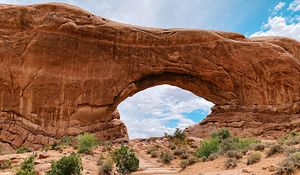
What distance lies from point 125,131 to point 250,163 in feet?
46.8

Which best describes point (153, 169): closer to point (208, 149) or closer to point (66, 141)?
point (208, 149)

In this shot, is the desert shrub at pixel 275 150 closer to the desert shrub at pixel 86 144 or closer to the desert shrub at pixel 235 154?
the desert shrub at pixel 235 154

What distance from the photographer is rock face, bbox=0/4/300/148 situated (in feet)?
74.1

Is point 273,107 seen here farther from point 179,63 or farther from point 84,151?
point 84,151

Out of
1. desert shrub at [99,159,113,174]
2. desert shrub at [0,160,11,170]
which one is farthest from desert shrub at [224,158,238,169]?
desert shrub at [0,160,11,170]

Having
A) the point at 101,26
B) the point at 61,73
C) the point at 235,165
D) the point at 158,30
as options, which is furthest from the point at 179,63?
the point at 235,165

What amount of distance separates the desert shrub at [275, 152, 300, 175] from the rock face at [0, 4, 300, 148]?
15.5 meters

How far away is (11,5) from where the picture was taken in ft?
77.3

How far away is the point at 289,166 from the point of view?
9297mm

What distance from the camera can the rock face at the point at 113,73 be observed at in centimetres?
2259

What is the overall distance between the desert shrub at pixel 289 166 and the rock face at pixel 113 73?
50.8ft

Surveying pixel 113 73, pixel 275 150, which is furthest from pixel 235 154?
pixel 113 73

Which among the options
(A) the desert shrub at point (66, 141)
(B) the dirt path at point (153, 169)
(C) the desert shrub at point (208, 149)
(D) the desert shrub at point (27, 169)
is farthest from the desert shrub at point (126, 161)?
(A) the desert shrub at point (66, 141)

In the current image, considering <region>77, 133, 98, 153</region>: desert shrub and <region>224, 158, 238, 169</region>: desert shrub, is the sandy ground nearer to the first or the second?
<region>224, 158, 238, 169</region>: desert shrub
